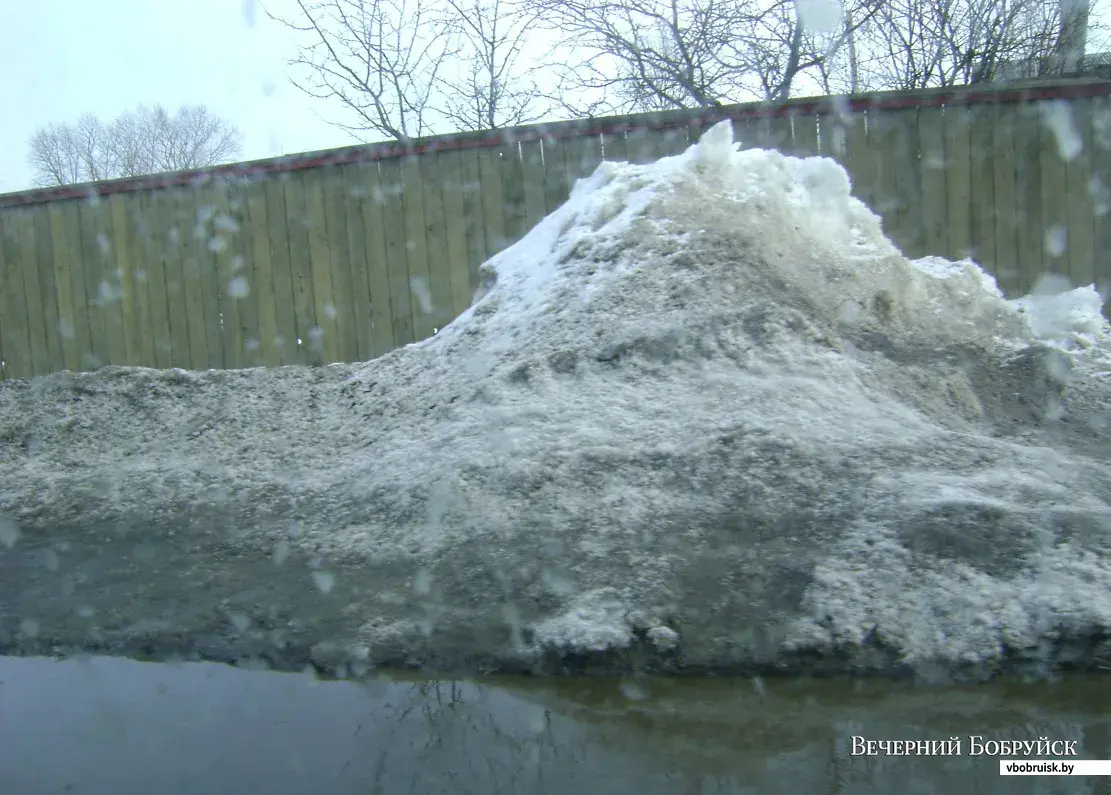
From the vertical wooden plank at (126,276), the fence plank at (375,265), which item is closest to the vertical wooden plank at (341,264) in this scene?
the fence plank at (375,265)

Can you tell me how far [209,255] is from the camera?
8.51 m

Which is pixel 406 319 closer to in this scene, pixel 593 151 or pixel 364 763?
pixel 593 151

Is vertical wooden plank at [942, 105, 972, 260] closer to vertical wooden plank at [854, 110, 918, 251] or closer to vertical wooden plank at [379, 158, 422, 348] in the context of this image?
vertical wooden plank at [854, 110, 918, 251]

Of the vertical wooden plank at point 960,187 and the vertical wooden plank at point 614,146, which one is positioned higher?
the vertical wooden plank at point 614,146

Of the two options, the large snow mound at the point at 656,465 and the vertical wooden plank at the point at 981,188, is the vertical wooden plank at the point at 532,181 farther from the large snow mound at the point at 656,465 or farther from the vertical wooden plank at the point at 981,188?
the vertical wooden plank at the point at 981,188

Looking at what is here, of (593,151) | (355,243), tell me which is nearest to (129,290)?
(355,243)

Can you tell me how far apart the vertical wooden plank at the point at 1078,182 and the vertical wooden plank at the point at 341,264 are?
577 cm

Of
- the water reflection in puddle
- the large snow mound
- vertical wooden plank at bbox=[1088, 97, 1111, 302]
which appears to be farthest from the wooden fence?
the water reflection in puddle

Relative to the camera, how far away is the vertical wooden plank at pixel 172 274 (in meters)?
8.57

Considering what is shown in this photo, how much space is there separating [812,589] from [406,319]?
5872mm

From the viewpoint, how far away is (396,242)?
8172 millimetres

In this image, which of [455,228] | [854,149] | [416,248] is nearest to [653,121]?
[854,149]

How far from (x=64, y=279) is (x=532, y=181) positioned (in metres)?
4.44

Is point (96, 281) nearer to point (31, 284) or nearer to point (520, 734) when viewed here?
point (31, 284)
